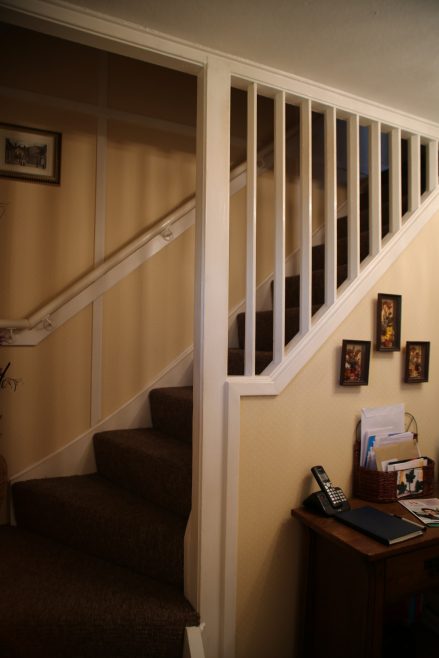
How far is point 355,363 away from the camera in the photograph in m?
1.82

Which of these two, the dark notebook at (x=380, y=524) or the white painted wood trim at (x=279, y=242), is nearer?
the dark notebook at (x=380, y=524)

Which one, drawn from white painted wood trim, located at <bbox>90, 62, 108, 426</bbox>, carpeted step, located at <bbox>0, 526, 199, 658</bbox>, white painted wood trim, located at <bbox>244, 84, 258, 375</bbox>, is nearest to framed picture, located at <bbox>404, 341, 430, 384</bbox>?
white painted wood trim, located at <bbox>244, 84, 258, 375</bbox>

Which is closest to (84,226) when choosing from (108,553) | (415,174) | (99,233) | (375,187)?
(99,233)

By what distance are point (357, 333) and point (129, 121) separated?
67.2 inches

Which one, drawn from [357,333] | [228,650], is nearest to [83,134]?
[357,333]

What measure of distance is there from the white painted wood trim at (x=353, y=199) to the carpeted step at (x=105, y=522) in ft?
4.35

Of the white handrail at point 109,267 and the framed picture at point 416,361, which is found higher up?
the white handrail at point 109,267

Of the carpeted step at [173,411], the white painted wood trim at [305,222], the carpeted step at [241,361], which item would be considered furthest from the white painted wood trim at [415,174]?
the carpeted step at [173,411]

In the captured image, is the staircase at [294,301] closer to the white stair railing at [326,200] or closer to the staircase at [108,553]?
the white stair railing at [326,200]

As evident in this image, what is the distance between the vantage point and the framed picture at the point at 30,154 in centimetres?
212

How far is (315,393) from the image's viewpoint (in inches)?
68.6

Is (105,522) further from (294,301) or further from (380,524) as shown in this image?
(294,301)

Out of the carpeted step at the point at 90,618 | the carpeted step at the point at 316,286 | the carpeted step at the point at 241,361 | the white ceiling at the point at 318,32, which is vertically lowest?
the carpeted step at the point at 90,618

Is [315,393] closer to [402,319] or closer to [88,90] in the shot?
[402,319]
